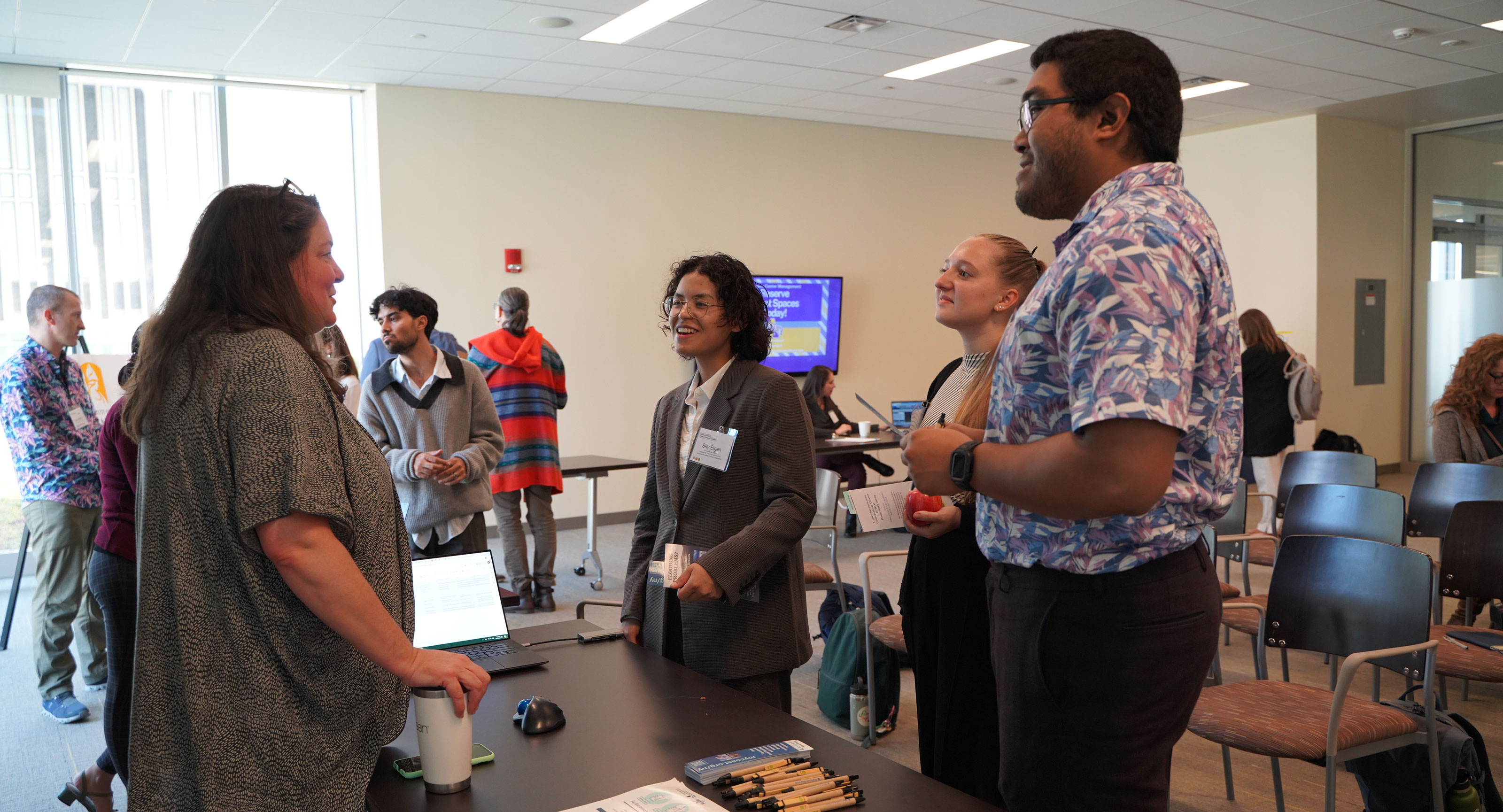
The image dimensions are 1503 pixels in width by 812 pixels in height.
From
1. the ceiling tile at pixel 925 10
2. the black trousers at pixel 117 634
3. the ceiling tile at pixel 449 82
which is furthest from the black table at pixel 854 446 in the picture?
the black trousers at pixel 117 634

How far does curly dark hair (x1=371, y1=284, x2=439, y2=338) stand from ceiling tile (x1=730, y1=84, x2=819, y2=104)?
4364 millimetres

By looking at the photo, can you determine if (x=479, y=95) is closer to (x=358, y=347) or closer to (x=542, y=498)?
(x=358, y=347)

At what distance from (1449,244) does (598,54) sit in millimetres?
8333

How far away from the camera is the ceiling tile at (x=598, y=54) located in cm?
598

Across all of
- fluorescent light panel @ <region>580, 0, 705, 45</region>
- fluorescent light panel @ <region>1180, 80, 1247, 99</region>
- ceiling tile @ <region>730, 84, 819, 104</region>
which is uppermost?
fluorescent light panel @ <region>1180, 80, 1247, 99</region>

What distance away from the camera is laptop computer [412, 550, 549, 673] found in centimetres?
200

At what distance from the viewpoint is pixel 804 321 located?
8367mm

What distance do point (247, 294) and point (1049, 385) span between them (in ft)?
3.27

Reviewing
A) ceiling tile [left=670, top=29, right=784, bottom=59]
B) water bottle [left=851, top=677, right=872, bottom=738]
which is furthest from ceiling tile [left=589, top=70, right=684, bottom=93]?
water bottle [left=851, top=677, right=872, bottom=738]

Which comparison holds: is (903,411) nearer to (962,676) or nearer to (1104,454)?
(962,676)

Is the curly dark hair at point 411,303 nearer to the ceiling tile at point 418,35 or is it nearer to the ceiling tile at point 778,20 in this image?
the ceiling tile at point 418,35

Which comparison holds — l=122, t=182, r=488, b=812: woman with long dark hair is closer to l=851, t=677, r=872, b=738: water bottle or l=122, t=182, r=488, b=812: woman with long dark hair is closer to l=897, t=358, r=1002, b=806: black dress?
l=897, t=358, r=1002, b=806: black dress

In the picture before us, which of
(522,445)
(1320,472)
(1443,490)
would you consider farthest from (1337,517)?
(522,445)

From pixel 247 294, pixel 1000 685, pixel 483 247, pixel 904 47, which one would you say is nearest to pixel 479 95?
pixel 483 247
